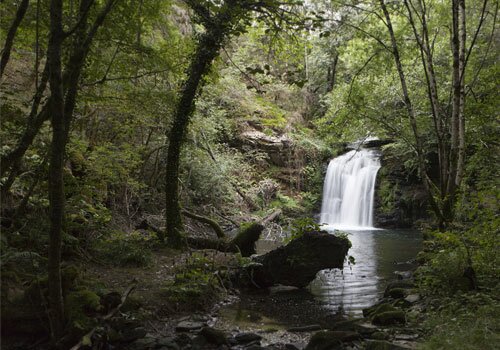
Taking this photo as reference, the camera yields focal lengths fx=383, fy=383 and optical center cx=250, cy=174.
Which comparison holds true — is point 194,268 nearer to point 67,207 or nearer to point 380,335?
point 67,207

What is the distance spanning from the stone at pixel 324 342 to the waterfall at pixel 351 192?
15.4m

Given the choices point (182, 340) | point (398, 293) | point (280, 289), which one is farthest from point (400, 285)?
point (182, 340)

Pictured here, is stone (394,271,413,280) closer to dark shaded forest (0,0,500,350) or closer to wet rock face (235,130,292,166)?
dark shaded forest (0,0,500,350)

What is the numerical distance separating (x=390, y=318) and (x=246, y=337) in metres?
1.94

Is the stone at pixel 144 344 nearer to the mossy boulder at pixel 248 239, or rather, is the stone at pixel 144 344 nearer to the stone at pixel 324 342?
the stone at pixel 324 342

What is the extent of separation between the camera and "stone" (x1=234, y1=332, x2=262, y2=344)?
455 cm

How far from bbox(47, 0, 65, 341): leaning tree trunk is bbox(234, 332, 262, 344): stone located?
6.59ft

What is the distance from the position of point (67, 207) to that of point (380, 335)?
5.10m

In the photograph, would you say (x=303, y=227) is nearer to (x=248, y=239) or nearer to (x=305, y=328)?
(x=248, y=239)

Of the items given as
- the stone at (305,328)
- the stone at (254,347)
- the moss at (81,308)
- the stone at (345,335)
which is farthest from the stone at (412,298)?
the moss at (81,308)

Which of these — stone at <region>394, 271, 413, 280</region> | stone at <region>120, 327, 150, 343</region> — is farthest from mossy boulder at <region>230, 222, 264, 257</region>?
stone at <region>120, 327, 150, 343</region>

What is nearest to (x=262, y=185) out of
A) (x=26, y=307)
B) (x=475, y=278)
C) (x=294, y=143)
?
(x=294, y=143)

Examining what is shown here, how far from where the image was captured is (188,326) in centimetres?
484

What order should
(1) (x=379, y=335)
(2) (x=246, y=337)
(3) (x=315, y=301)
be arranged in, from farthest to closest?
(3) (x=315, y=301)
(2) (x=246, y=337)
(1) (x=379, y=335)
